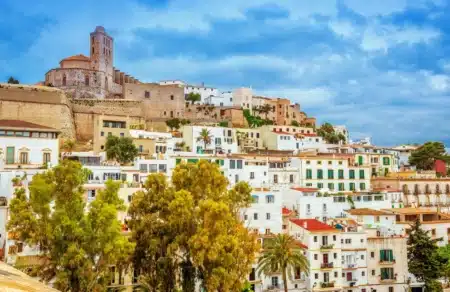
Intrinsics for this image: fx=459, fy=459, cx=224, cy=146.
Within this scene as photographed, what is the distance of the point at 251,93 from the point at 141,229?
6766 centimetres

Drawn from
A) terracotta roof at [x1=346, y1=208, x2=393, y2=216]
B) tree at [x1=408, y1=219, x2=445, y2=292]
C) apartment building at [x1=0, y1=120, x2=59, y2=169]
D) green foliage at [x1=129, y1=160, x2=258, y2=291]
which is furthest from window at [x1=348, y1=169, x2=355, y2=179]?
apartment building at [x1=0, y1=120, x2=59, y2=169]

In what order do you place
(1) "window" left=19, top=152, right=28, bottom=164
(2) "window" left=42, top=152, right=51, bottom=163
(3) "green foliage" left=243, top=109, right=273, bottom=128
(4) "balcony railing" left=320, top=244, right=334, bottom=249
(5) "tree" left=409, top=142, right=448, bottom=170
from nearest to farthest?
(4) "balcony railing" left=320, top=244, right=334, bottom=249 → (1) "window" left=19, top=152, right=28, bottom=164 → (2) "window" left=42, top=152, right=51, bottom=163 → (5) "tree" left=409, top=142, right=448, bottom=170 → (3) "green foliage" left=243, top=109, right=273, bottom=128

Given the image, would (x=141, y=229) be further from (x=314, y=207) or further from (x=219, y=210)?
(x=314, y=207)

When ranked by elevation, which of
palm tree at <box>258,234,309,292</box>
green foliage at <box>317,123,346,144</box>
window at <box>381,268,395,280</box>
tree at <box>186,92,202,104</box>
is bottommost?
window at <box>381,268,395,280</box>

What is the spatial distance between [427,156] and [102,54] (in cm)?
5717

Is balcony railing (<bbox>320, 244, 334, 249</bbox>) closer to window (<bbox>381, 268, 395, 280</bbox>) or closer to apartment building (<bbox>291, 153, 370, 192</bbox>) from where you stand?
window (<bbox>381, 268, 395, 280</bbox>)

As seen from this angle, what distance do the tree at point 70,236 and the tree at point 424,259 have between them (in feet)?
85.2

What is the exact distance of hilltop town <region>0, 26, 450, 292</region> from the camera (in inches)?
1412

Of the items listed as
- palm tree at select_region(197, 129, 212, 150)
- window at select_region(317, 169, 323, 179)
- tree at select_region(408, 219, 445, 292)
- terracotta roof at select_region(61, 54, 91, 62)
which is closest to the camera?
tree at select_region(408, 219, 445, 292)

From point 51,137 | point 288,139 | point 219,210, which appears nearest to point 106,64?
point 288,139

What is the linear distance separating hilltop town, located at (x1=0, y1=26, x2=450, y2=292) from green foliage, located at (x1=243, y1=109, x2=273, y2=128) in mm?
251

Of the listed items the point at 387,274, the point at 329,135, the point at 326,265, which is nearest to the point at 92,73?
the point at 329,135

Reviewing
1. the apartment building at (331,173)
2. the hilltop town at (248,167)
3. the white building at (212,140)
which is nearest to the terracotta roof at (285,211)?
the hilltop town at (248,167)

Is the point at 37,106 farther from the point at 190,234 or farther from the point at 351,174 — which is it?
the point at 190,234
